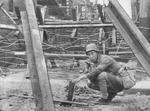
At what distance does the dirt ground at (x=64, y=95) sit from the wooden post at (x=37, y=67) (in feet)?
10.1

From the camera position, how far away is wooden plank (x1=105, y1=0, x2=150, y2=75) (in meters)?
3.73

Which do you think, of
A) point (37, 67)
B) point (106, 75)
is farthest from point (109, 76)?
point (37, 67)

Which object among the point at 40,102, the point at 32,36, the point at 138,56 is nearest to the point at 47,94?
the point at 40,102

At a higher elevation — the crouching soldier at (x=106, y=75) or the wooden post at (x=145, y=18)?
the wooden post at (x=145, y=18)

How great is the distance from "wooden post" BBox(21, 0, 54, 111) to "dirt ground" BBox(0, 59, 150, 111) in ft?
10.1

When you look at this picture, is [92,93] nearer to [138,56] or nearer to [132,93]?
[132,93]

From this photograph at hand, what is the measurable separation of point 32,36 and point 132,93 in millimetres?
5262

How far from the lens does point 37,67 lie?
3094 mm

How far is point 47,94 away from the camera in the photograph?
116 inches

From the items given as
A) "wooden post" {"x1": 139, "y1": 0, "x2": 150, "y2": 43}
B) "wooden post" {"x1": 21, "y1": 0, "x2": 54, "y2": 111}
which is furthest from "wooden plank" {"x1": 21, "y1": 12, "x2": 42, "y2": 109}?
"wooden post" {"x1": 139, "y1": 0, "x2": 150, "y2": 43}

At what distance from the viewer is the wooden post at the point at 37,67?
2.95 meters

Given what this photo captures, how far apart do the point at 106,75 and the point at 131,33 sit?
352 cm

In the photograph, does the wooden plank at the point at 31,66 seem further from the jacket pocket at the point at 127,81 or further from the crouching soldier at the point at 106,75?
the jacket pocket at the point at 127,81

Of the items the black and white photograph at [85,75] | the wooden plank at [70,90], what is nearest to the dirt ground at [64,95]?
the black and white photograph at [85,75]
